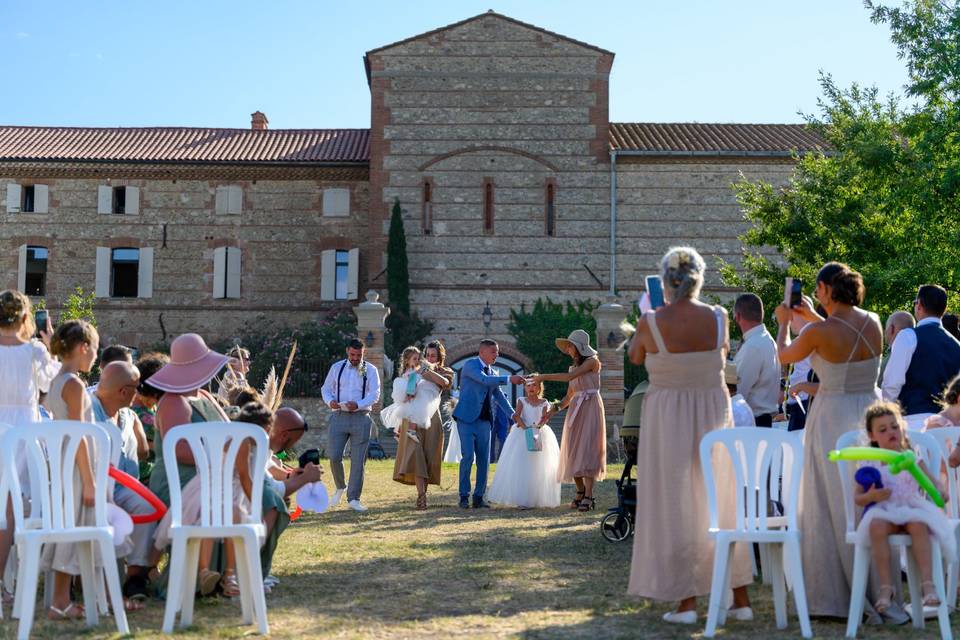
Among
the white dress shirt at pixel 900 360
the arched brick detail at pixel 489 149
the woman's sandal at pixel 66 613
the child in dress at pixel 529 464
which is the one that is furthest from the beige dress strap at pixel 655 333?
the arched brick detail at pixel 489 149

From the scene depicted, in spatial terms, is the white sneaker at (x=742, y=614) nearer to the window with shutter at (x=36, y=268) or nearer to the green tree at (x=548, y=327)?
the green tree at (x=548, y=327)

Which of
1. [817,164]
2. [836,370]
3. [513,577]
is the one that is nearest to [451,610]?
[513,577]

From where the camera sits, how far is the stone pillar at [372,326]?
24734mm

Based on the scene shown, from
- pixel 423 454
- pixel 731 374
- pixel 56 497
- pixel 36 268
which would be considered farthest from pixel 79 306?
→ pixel 56 497

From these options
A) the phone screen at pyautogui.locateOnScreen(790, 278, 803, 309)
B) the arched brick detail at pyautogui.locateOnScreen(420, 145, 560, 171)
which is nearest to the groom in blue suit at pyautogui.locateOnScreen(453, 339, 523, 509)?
the phone screen at pyautogui.locateOnScreen(790, 278, 803, 309)

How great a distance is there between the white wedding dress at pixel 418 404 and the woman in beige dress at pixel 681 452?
255 inches

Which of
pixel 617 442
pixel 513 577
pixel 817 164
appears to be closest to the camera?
pixel 513 577

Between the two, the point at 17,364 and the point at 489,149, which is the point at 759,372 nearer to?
the point at 17,364

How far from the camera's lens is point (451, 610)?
6.28 m

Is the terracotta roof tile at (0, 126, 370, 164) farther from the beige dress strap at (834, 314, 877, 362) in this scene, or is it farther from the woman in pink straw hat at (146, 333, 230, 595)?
the beige dress strap at (834, 314, 877, 362)

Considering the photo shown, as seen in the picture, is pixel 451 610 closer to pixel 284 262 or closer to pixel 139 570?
pixel 139 570

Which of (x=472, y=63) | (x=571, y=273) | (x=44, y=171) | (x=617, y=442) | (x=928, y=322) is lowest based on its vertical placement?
(x=617, y=442)

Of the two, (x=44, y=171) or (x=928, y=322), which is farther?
(x=44, y=171)

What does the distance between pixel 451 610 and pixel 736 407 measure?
2.76m
